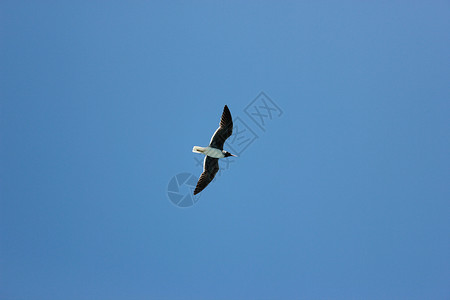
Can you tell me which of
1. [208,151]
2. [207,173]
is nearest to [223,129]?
[208,151]

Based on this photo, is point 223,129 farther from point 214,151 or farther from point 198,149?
point 198,149

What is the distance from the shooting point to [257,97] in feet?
104

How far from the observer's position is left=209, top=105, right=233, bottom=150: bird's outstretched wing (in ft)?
93.5

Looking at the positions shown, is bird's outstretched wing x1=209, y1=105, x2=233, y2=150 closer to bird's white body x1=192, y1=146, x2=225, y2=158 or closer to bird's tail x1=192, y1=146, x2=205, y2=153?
bird's white body x1=192, y1=146, x2=225, y2=158

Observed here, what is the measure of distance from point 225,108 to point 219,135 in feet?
6.08

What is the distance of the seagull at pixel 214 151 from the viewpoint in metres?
28.5

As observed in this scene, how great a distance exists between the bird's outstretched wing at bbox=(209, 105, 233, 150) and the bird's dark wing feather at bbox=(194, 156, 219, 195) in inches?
54.2

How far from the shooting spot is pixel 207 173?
2970 cm

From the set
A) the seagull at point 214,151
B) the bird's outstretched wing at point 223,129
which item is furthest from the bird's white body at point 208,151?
the bird's outstretched wing at point 223,129

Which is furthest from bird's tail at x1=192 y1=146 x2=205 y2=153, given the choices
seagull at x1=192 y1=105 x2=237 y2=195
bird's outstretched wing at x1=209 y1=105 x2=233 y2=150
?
bird's outstretched wing at x1=209 y1=105 x2=233 y2=150

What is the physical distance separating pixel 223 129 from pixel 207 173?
3.41 m

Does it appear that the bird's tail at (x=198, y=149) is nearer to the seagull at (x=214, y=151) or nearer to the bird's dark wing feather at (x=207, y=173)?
the seagull at (x=214, y=151)

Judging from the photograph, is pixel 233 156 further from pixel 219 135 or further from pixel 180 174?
pixel 180 174

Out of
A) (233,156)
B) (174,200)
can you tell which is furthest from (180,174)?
(233,156)
